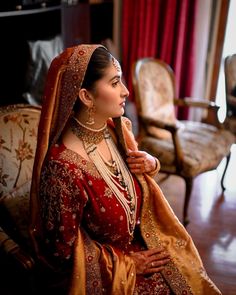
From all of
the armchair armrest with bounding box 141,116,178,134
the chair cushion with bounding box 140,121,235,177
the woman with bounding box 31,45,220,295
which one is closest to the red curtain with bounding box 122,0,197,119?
the chair cushion with bounding box 140,121,235,177

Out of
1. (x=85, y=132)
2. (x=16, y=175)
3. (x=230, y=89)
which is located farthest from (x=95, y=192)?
(x=230, y=89)

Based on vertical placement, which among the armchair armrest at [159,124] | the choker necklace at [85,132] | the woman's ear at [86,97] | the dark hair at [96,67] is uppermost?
the dark hair at [96,67]

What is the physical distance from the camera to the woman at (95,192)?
1.06 metres

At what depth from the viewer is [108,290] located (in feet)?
3.71

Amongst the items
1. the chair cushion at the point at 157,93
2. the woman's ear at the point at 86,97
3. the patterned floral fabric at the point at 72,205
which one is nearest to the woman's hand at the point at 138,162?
the patterned floral fabric at the point at 72,205

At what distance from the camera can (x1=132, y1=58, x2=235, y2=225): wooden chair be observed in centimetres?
224

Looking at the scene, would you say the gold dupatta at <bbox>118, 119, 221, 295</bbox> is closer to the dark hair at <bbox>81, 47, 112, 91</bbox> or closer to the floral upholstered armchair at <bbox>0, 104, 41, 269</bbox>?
the dark hair at <bbox>81, 47, 112, 91</bbox>

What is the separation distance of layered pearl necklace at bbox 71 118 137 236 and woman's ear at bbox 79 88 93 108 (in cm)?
7

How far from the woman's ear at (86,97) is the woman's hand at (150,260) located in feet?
1.68

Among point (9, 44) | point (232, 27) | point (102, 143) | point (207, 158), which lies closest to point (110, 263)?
point (102, 143)

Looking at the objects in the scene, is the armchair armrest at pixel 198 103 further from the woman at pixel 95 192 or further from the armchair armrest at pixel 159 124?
the woman at pixel 95 192

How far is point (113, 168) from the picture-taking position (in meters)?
1.19

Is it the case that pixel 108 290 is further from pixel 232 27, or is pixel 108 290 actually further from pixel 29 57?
pixel 232 27

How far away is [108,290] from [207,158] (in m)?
1.35
